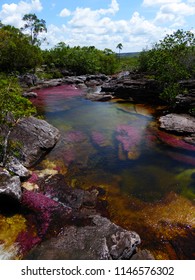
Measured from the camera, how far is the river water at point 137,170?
1305 cm

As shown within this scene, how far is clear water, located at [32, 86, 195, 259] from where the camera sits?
44.4 ft

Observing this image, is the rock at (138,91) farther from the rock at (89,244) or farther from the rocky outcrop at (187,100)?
the rock at (89,244)

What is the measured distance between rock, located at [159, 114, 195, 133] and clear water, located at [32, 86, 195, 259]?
1.47m

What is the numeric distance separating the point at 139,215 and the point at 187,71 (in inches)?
1199

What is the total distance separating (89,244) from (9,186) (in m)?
5.84

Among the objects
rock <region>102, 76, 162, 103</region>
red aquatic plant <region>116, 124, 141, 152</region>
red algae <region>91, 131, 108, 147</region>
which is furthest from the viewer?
rock <region>102, 76, 162, 103</region>

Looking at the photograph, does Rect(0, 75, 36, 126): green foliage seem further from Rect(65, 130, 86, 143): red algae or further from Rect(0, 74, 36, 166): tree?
Rect(65, 130, 86, 143): red algae

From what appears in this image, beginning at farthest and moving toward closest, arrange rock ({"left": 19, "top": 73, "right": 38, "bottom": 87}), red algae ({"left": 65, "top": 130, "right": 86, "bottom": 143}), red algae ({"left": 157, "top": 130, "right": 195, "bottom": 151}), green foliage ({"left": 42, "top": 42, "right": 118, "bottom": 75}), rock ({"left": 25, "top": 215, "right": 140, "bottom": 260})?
green foliage ({"left": 42, "top": 42, "right": 118, "bottom": 75})
rock ({"left": 19, "top": 73, "right": 38, "bottom": 87})
red algae ({"left": 65, "top": 130, "right": 86, "bottom": 143})
red algae ({"left": 157, "top": 130, "right": 195, "bottom": 151})
rock ({"left": 25, "top": 215, "right": 140, "bottom": 260})

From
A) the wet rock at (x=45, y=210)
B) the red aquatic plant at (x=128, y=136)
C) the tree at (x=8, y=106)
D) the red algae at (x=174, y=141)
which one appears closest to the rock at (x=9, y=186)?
the wet rock at (x=45, y=210)

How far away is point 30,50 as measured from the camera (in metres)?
56.7

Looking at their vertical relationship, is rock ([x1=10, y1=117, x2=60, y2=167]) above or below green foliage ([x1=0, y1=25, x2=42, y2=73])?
below

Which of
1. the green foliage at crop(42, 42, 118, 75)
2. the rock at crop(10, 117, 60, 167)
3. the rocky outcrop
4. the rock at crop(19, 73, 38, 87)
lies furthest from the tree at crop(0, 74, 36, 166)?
the green foliage at crop(42, 42, 118, 75)

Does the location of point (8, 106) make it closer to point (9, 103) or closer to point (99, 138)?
point (9, 103)

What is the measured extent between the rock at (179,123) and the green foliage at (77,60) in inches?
2213
